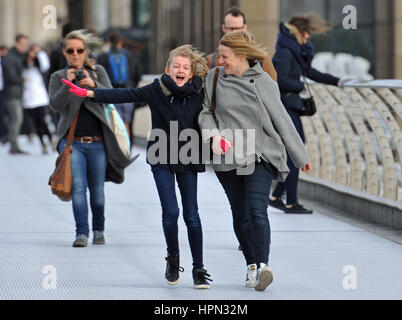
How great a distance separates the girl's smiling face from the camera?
23.5 feet

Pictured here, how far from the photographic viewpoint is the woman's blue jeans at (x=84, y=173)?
9117 mm

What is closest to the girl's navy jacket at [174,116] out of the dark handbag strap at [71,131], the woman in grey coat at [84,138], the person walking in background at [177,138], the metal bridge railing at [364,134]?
the person walking in background at [177,138]

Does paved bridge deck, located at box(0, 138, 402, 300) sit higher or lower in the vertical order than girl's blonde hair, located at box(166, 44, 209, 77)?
lower

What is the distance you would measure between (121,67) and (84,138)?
6948 millimetres

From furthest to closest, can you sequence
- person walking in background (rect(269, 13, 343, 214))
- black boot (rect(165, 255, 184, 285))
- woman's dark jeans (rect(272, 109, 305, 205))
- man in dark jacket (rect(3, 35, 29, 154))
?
man in dark jacket (rect(3, 35, 29, 154)) < woman's dark jeans (rect(272, 109, 305, 205)) < person walking in background (rect(269, 13, 343, 214)) < black boot (rect(165, 255, 184, 285))

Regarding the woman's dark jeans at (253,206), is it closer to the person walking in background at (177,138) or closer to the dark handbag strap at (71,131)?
the person walking in background at (177,138)

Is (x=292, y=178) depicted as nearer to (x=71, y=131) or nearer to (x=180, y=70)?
(x=71, y=131)

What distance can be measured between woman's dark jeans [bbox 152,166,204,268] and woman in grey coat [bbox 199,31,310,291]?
23 centimetres

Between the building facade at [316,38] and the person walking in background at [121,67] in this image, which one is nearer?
the person walking in background at [121,67]

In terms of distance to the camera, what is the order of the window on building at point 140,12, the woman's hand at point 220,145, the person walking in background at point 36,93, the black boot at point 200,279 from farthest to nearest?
the window on building at point 140,12 < the person walking in background at point 36,93 < the black boot at point 200,279 < the woman's hand at point 220,145

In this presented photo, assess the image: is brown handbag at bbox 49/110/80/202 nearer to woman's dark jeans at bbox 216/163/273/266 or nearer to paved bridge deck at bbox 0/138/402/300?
paved bridge deck at bbox 0/138/402/300

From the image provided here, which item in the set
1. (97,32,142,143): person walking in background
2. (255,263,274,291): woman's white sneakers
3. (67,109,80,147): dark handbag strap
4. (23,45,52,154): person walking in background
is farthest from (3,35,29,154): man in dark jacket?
(255,263,274,291): woman's white sneakers

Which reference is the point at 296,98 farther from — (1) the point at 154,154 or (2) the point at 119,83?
(2) the point at 119,83

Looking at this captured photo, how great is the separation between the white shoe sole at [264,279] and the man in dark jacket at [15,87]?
1334 cm
